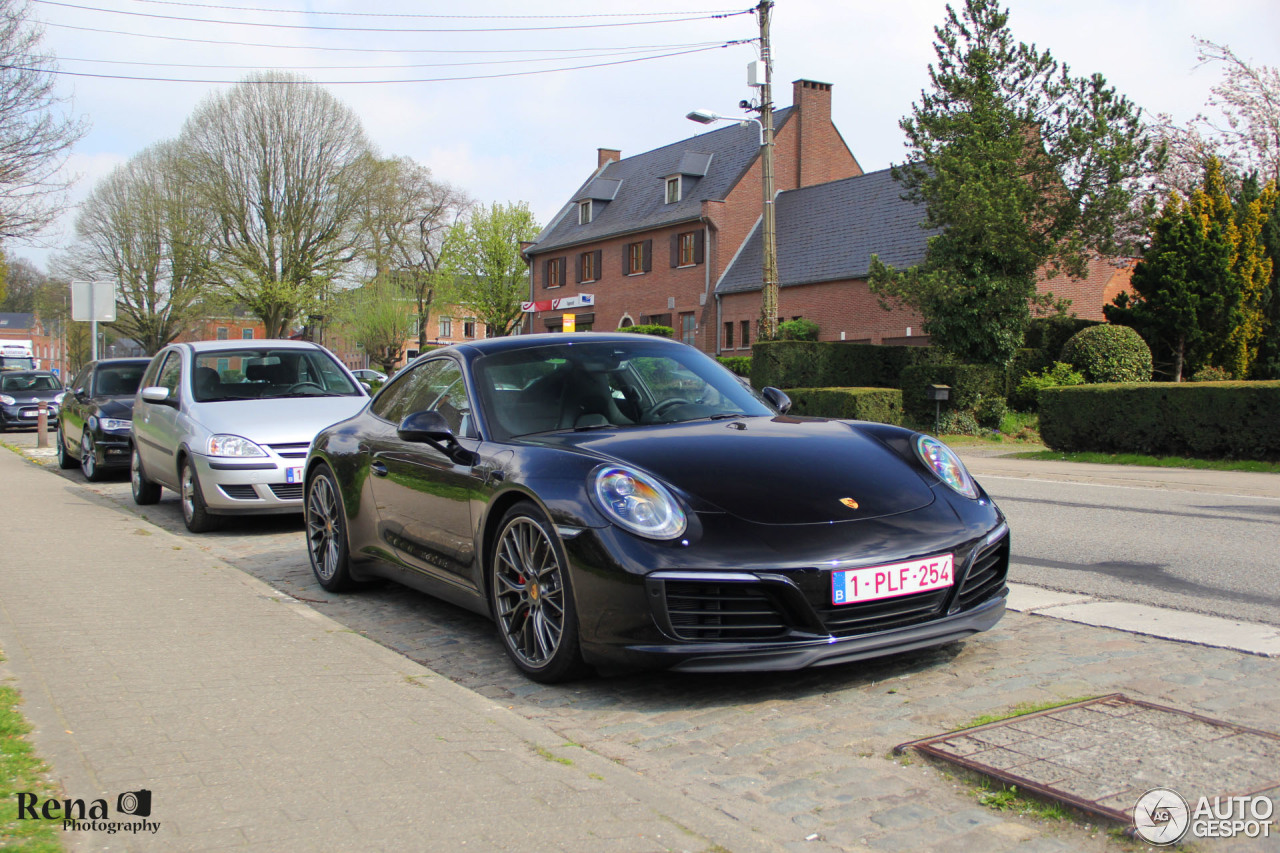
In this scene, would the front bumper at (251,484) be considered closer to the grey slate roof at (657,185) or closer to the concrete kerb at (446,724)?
the concrete kerb at (446,724)

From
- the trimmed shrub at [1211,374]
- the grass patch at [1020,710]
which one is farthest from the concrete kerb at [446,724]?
the trimmed shrub at [1211,374]

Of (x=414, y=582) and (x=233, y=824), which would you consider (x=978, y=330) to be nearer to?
(x=414, y=582)

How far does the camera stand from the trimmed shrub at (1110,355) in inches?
931

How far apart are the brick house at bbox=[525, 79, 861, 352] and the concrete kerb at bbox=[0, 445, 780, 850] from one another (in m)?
38.3

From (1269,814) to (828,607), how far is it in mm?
1458

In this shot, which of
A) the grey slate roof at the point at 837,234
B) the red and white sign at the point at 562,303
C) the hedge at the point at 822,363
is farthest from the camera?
the red and white sign at the point at 562,303

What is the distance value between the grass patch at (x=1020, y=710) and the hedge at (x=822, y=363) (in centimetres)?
2050

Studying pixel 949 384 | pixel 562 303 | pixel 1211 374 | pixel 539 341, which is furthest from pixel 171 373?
pixel 562 303

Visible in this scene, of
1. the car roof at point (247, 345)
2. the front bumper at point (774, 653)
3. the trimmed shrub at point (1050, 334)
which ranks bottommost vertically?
the front bumper at point (774, 653)

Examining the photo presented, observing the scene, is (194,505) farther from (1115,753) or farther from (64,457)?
(64,457)

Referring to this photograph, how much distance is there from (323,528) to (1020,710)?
4365mm

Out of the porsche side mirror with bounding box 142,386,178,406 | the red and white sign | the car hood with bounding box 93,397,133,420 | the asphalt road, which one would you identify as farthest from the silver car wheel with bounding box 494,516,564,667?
the red and white sign

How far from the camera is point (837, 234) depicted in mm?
38125

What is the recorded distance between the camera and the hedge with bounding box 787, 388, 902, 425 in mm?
20500
